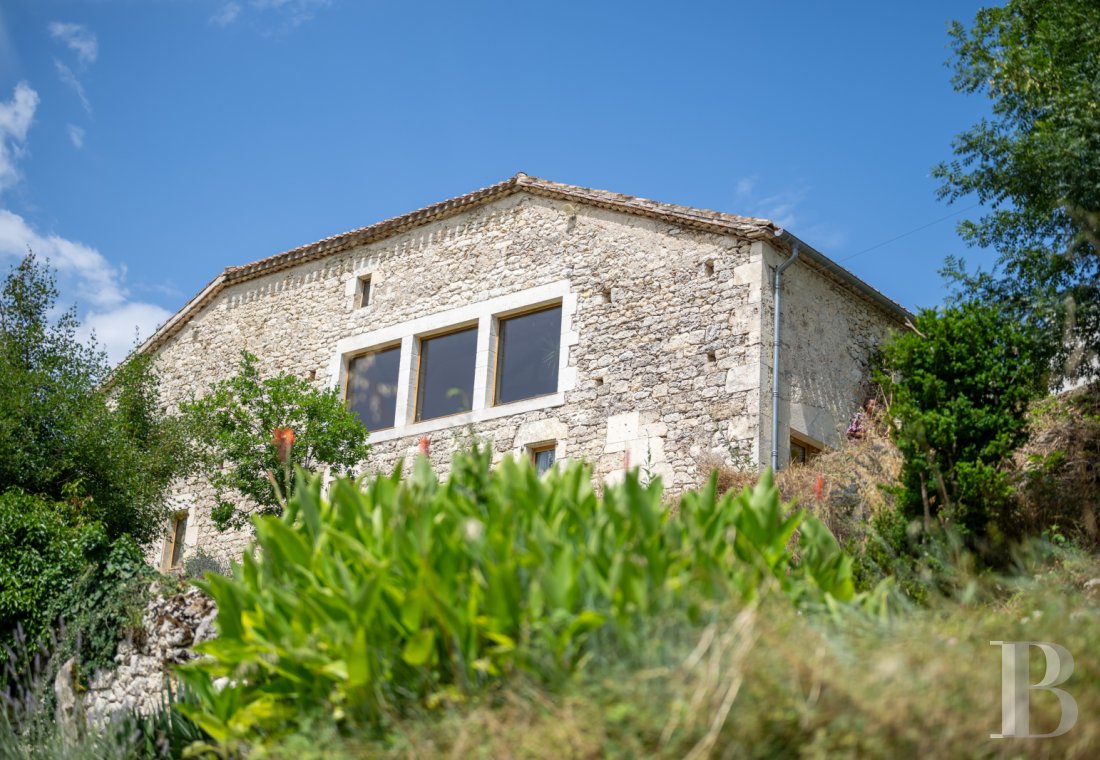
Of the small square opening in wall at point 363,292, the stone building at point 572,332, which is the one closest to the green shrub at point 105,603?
the stone building at point 572,332

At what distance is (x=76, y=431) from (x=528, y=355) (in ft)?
18.7

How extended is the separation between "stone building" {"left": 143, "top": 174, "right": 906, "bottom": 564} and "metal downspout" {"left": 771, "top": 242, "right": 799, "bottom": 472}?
2.4 inches

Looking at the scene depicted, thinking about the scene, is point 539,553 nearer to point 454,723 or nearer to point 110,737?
point 454,723

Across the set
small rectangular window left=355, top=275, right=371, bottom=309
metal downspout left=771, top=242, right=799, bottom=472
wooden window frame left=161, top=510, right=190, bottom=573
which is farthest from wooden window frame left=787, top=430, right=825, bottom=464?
wooden window frame left=161, top=510, right=190, bottom=573

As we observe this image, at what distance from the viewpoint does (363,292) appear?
635 inches

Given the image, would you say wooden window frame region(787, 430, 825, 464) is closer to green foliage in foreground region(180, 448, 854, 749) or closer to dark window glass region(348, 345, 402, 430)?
dark window glass region(348, 345, 402, 430)

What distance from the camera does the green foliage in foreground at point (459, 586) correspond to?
2844 mm

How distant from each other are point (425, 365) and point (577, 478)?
11.7m

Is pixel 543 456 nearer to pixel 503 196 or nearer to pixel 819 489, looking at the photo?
pixel 503 196

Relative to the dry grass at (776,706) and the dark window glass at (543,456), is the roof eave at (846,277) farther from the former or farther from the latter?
the dry grass at (776,706)

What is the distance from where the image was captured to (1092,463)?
28.1 feet

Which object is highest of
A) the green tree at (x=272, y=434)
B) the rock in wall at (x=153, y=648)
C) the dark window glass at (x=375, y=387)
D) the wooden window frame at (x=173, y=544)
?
the dark window glass at (x=375, y=387)

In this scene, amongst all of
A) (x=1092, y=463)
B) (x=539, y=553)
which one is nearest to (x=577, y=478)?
(x=539, y=553)

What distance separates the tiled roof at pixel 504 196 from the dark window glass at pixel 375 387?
1.88 meters
